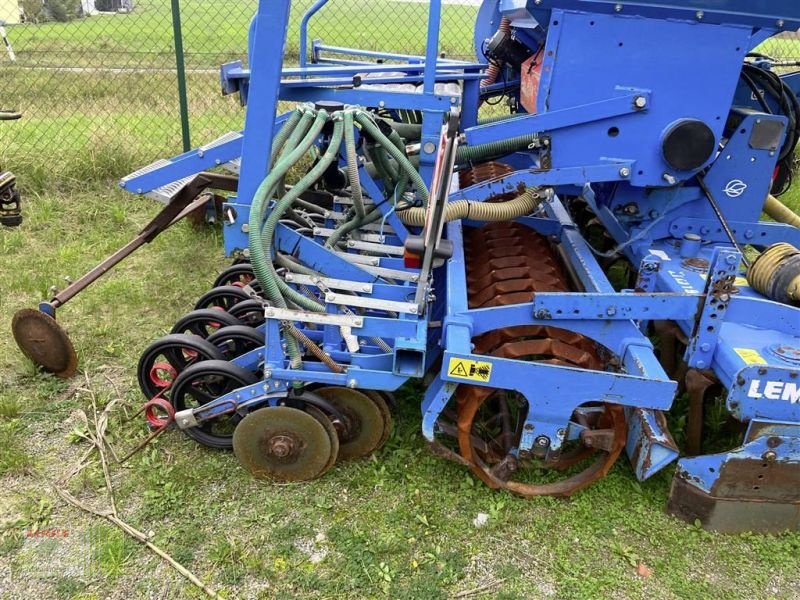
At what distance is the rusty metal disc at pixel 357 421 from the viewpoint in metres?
2.83

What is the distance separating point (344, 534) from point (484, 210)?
5.15ft

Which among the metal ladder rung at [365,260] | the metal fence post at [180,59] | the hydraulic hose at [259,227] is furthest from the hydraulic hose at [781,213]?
the metal fence post at [180,59]

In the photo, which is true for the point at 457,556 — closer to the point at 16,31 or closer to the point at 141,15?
the point at 141,15

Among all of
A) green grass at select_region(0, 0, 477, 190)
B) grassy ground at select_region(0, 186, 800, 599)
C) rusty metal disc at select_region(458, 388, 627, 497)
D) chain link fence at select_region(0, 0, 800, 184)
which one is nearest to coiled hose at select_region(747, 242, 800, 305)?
rusty metal disc at select_region(458, 388, 627, 497)

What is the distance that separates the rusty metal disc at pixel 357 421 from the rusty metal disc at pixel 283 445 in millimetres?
131

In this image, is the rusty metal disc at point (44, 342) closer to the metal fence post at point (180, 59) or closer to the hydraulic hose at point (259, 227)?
the hydraulic hose at point (259, 227)

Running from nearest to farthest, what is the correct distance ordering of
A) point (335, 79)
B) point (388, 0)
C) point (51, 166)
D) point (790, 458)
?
point (790, 458)
point (335, 79)
point (51, 166)
point (388, 0)

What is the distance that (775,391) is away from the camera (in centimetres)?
243

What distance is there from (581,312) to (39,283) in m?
3.58

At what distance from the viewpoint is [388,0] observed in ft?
26.6

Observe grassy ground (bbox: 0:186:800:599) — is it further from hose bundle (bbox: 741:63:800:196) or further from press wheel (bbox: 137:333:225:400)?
hose bundle (bbox: 741:63:800:196)

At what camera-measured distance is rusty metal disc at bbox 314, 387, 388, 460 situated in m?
2.83

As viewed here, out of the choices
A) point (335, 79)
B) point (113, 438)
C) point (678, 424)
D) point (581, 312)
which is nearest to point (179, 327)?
point (113, 438)
